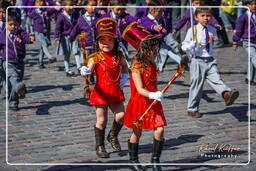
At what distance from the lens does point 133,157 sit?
6.99m

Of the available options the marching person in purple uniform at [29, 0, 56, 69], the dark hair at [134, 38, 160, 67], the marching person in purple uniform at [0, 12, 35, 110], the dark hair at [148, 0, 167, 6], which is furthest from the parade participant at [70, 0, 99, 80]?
the dark hair at [134, 38, 160, 67]

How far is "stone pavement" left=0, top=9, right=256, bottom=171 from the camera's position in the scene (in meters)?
7.22

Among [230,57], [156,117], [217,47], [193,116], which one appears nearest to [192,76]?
[193,116]

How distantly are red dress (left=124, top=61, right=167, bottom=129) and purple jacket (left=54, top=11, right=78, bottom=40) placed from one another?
6.53m

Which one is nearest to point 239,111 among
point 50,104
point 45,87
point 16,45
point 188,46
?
point 188,46

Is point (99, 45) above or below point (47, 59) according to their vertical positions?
above

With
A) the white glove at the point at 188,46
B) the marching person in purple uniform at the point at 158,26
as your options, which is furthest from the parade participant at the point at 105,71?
the marching person in purple uniform at the point at 158,26

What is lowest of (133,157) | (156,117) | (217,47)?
(217,47)

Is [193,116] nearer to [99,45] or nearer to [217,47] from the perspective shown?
[99,45]

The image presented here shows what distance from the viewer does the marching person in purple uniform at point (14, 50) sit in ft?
33.6

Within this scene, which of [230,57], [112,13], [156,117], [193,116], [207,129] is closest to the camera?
[156,117]

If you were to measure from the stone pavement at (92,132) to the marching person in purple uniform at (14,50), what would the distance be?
0.99 feet

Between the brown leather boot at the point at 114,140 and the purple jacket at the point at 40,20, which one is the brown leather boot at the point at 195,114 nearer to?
the brown leather boot at the point at 114,140

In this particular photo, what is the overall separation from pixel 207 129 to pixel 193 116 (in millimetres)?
801
